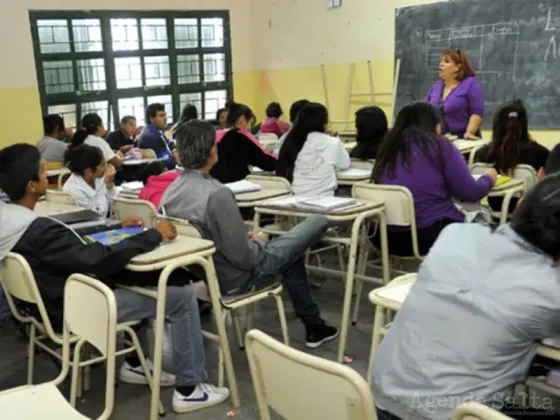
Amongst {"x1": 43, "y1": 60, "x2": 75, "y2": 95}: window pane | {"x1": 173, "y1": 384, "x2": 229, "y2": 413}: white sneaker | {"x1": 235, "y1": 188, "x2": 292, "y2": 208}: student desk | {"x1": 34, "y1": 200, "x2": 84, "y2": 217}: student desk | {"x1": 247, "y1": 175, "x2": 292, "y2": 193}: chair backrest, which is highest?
{"x1": 43, "y1": 60, "x2": 75, "y2": 95}: window pane

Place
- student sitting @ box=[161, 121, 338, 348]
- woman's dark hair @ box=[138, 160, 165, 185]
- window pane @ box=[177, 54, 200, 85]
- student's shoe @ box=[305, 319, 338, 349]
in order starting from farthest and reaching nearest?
1. window pane @ box=[177, 54, 200, 85]
2. woman's dark hair @ box=[138, 160, 165, 185]
3. student's shoe @ box=[305, 319, 338, 349]
4. student sitting @ box=[161, 121, 338, 348]

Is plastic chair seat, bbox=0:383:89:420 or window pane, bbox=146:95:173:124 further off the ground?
window pane, bbox=146:95:173:124

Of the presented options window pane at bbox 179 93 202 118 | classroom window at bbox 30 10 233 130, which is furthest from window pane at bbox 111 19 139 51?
window pane at bbox 179 93 202 118

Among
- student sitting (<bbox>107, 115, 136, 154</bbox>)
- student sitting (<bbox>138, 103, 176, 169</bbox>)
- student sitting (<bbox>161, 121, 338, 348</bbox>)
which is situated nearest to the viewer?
student sitting (<bbox>161, 121, 338, 348</bbox>)

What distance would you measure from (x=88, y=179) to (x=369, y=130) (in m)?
1.82

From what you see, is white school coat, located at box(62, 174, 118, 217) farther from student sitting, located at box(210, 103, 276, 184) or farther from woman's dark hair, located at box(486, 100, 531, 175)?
woman's dark hair, located at box(486, 100, 531, 175)

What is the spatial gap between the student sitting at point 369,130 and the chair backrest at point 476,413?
122 inches

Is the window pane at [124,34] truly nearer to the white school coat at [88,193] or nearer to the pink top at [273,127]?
the pink top at [273,127]

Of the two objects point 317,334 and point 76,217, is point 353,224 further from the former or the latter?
point 76,217

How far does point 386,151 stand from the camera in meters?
3.05

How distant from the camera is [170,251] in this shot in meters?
2.31

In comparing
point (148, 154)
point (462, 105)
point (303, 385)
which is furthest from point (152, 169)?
point (303, 385)

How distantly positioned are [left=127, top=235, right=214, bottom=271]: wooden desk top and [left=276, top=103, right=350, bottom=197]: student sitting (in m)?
1.17

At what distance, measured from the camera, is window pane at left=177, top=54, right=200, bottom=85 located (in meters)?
8.34
